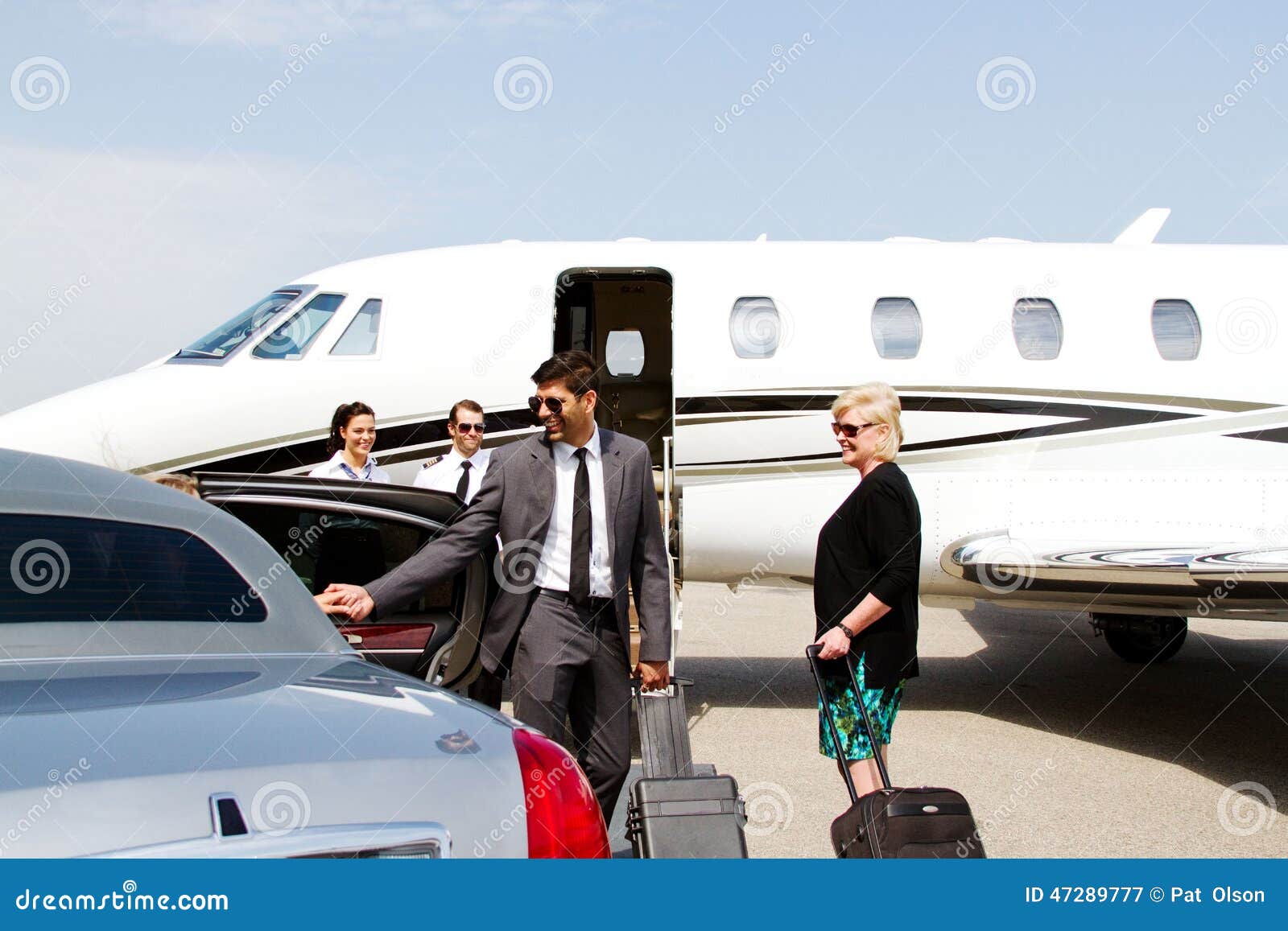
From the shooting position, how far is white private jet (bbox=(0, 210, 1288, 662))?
325 inches

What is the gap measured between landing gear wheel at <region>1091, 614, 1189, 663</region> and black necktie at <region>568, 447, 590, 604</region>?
7811 mm

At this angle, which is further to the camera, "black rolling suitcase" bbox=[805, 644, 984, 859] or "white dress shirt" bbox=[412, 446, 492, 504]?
"white dress shirt" bbox=[412, 446, 492, 504]

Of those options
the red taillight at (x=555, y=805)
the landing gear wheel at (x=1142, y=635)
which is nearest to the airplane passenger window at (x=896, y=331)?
the landing gear wheel at (x=1142, y=635)

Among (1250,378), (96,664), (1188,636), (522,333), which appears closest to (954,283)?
(1250,378)

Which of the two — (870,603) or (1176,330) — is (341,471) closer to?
(870,603)

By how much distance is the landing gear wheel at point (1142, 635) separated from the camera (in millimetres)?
10602

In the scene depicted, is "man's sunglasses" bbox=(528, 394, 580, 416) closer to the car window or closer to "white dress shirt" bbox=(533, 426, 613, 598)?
"white dress shirt" bbox=(533, 426, 613, 598)

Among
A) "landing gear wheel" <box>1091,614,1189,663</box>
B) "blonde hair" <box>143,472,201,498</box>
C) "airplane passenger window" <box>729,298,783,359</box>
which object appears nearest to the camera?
"blonde hair" <box>143,472,201,498</box>

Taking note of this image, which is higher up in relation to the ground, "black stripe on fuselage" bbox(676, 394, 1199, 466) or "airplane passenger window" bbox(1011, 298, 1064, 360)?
"airplane passenger window" bbox(1011, 298, 1064, 360)

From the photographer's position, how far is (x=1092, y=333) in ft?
28.8

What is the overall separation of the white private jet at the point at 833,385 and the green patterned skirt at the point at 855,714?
12.8ft

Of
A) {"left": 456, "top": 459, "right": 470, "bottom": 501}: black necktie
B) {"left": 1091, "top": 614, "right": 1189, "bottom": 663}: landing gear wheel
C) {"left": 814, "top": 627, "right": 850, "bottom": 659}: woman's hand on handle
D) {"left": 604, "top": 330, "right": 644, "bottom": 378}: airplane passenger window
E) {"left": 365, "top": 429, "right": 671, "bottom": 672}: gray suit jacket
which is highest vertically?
{"left": 604, "top": 330, "right": 644, "bottom": 378}: airplane passenger window

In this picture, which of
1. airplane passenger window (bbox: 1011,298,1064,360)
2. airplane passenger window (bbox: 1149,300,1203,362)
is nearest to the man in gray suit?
airplane passenger window (bbox: 1011,298,1064,360)

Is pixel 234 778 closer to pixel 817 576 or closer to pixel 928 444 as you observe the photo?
pixel 817 576
